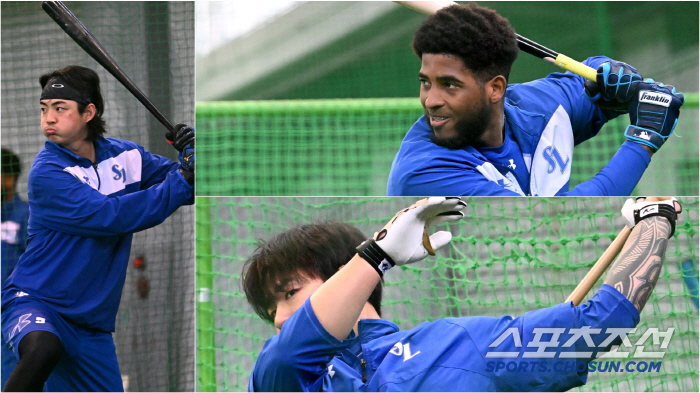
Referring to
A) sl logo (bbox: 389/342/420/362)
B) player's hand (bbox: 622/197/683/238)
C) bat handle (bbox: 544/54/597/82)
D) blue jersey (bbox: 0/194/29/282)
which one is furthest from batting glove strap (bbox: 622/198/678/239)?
blue jersey (bbox: 0/194/29/282)

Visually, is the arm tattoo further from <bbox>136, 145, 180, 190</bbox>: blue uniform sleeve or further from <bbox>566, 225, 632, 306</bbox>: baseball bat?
<bbox>136, 145, 180, 190</bbox>: blue uniform sleeve

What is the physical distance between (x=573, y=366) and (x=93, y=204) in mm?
1300

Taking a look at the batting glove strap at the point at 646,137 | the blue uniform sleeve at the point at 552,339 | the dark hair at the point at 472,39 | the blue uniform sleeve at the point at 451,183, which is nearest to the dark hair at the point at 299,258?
the blue uniform sleeve at the point at 451,183

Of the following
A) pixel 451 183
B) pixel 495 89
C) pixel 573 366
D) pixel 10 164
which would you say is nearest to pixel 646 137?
pixel 495 89

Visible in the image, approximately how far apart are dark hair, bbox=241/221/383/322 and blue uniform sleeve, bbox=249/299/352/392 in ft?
0.97

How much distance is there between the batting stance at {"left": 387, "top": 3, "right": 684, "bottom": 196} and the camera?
185 cm

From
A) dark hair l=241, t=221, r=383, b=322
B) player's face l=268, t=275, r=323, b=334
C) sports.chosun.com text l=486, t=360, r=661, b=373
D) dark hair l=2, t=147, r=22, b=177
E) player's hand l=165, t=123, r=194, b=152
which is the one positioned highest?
player's hand l=165, t=123, r=194, b=152

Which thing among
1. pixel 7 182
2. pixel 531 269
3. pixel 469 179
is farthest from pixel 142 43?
pixel 531 269

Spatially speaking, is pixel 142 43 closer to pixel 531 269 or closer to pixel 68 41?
pixel 68 41

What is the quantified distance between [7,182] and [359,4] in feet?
3.90

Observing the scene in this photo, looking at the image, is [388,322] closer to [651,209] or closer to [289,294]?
[289,294]

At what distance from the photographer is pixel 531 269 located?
2.24 metres

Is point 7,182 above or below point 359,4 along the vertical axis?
below

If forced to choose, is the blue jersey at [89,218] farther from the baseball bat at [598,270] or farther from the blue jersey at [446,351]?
the baseball bat at [598,270]
